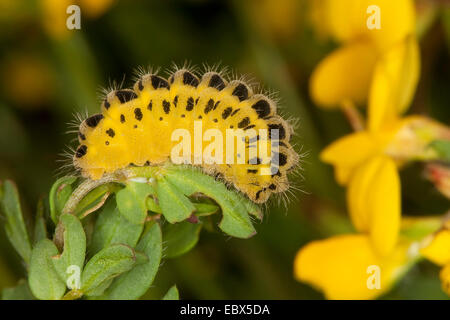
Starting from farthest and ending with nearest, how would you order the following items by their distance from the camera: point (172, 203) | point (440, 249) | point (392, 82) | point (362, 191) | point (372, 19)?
1. point (372, 19)
2. point (392, 82)
3. point (362, 191)
4. point (440, 249)
5. point (172, 203)

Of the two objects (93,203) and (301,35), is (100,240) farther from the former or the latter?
(301,35)

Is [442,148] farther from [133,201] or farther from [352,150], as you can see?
[133,201]

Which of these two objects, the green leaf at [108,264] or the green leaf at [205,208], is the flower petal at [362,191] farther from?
the green leaf at [108,264]

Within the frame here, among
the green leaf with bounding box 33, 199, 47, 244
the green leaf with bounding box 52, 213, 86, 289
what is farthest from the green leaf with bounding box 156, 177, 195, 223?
the green leaf with bounding box 33, 199, 47, 244

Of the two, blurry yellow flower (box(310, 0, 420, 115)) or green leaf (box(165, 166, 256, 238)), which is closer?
green leaf (box(165, 166, 256, 238))

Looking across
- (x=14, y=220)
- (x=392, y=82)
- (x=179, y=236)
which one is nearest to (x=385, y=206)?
(x=392, y=82)

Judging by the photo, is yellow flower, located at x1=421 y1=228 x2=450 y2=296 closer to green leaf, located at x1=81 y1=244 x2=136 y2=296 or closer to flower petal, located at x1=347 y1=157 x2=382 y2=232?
flower petal, located at x1=347 y1=157 x2=382 y2=232

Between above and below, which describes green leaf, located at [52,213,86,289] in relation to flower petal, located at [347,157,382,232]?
above
